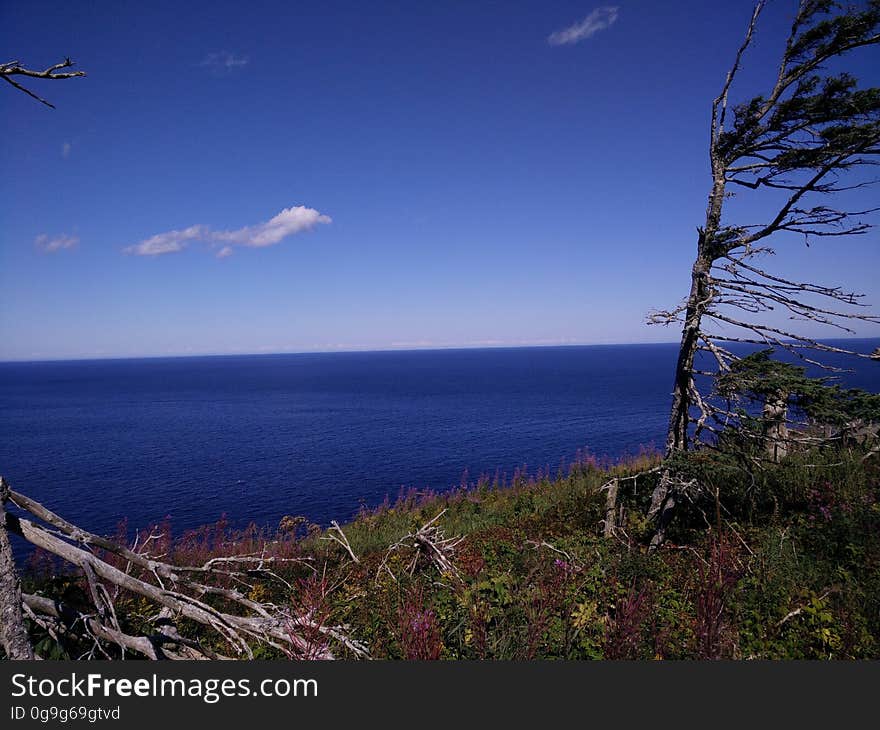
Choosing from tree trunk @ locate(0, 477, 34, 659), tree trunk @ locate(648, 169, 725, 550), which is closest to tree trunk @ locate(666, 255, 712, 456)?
tree trunk @ locate(648, 169, 725, 550)

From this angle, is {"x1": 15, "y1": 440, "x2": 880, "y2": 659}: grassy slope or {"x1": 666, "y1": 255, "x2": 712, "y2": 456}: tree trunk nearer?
{"x1": 15, "y1": 440, "x2": 880, "y2": 659}: grassy slope

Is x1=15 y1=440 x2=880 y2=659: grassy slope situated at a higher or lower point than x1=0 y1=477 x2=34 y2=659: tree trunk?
lower

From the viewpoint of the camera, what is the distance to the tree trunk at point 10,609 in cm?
290

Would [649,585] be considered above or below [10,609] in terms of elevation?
below

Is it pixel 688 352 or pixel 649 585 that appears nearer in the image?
pixel 649 585

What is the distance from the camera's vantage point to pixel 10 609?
2.94m

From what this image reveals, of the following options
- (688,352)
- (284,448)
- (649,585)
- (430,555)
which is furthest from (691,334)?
(284,448)

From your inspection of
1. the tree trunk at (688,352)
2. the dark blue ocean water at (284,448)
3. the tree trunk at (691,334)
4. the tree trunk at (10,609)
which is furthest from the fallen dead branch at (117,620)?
the dark blue ocean water at (284,448)

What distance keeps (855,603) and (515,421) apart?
48.7 meters

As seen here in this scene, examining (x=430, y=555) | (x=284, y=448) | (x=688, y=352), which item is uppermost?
(x=688, y=352)

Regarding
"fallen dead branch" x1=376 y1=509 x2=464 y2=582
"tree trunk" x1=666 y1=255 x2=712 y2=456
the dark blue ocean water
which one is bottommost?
the dark blue ocean water

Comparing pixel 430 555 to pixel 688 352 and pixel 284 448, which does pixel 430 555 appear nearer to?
pixel 688 352

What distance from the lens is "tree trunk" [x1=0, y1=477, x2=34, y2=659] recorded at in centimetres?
290

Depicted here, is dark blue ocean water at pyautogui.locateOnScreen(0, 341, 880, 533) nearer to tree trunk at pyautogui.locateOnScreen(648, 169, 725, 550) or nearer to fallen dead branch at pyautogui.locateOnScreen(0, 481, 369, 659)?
tree trunk at pyautogui.locateOnScreen(648, 169, 725, 550)
